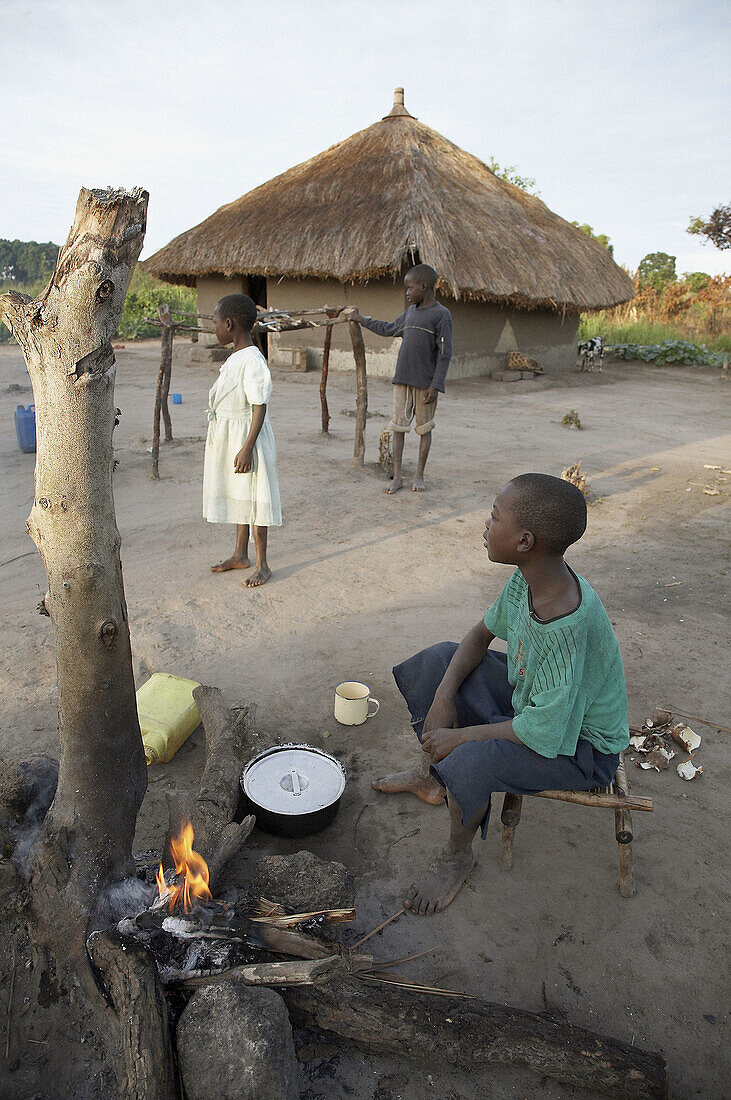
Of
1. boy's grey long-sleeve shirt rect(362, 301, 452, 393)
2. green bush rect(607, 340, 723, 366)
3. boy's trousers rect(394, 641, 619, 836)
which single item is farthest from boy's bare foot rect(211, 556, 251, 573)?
green bush rect(607, 340, 723, 366)

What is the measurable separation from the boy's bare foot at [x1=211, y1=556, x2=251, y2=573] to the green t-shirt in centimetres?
244

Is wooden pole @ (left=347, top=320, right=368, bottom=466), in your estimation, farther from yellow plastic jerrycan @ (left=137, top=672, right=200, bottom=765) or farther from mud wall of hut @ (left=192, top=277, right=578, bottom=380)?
mud wall of hut @ (left=192, top=277, right=578, bottom=380)

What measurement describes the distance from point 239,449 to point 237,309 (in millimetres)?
726

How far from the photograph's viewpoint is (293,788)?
7.13ft

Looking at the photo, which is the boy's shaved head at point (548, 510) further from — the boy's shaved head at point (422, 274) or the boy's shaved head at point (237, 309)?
the boy's shaved head at point (422, 274)

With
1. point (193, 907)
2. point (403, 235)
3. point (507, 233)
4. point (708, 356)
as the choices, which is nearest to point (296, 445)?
point (403, 235)

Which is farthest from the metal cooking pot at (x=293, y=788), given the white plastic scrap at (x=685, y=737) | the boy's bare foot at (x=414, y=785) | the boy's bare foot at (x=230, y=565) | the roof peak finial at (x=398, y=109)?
the roof peak finial at (x=398, y=109)

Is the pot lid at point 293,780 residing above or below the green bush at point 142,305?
below

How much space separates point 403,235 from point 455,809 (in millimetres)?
9998

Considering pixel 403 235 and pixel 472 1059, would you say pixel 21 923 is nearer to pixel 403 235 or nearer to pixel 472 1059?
pixel 472 1059

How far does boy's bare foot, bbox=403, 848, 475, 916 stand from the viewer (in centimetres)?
192

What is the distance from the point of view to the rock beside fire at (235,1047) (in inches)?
50.0

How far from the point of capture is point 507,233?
1254 centimetres

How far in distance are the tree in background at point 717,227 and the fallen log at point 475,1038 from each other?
22.7 meters
